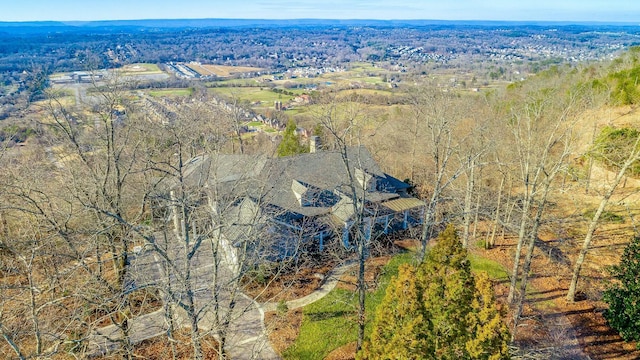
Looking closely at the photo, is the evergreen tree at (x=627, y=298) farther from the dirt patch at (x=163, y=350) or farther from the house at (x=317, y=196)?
the dirt patch at (x=163, y=350)

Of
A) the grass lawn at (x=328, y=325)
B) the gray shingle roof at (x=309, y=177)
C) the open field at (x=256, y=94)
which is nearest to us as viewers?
the grass lawn at (x=328, y=325)

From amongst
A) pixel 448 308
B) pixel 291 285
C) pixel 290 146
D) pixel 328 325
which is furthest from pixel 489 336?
pixel 290 146

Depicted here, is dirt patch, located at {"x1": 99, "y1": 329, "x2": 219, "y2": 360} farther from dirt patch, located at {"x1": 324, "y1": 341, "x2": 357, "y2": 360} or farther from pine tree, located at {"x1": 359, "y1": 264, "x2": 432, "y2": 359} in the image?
pine tree, located at {"x1": 359, "y1": 264, "x2": 432, "y2": 359}

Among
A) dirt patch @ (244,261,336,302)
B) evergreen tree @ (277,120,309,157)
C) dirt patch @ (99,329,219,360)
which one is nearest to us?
dirt patch @ (99,329,219,360)

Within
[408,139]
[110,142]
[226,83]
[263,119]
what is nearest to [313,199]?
[110,142]

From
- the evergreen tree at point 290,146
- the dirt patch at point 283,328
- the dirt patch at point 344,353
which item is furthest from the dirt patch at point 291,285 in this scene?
the evergreen tree at point 290,146

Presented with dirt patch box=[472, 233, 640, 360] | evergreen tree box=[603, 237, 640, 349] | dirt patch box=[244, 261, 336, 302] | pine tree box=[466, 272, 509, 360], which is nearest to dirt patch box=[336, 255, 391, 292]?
dirt patch box=[244, 261, 336, 302]

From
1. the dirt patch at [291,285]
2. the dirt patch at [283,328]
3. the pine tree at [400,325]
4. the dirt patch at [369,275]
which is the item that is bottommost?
the dirt patch at [369,275]
